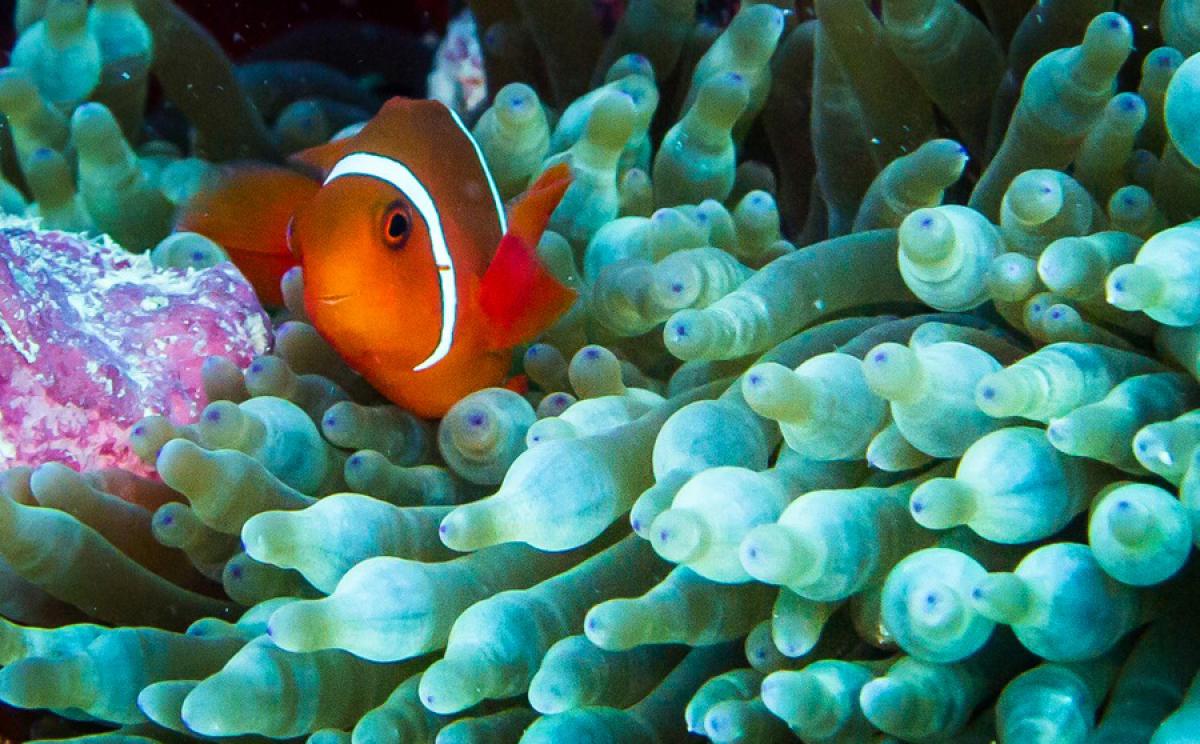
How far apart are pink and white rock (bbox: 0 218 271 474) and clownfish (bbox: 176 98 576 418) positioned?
17cm

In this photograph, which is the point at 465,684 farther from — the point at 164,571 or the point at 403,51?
the point at 403,51

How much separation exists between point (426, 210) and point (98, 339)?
0.45m

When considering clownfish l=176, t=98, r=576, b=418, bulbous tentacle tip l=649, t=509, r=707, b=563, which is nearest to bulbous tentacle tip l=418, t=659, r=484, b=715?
bulbous tentacle tip l=649, t=509, r=707, b=563

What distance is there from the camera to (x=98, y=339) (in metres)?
1.37

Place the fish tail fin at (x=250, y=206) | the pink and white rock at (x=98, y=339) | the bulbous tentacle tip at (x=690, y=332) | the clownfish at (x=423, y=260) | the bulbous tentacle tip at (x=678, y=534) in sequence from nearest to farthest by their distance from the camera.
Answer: the bulbous tentacle tip at (x=678, y=534) → the bulbous tentacle tip at (x=690, y=332) → the clownfish at (x=423, y=260) → the pink and white rock at (x=98, y=339) → the fish tail fin at (x=250, y=206)

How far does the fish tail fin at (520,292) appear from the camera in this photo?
4.08ft

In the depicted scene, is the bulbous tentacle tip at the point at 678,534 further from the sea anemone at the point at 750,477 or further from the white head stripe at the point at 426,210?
the white head stripe at the point at 426,210

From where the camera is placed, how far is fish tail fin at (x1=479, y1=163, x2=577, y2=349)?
124 cm

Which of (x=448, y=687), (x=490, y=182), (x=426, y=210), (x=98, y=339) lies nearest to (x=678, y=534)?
(x=448, y=687)

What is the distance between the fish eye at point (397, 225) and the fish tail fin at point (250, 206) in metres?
0.26

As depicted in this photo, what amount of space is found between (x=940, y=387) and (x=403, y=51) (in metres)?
2.23

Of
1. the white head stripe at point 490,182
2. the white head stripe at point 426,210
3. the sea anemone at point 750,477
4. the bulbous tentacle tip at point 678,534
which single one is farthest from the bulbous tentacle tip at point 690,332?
the white head stripe at point 490,182

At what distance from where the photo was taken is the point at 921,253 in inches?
35.0

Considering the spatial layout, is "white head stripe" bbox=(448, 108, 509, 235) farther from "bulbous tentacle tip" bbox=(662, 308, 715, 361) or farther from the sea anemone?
"bulbous tentacle tip" bbox=(662, 308, 715, 361)
